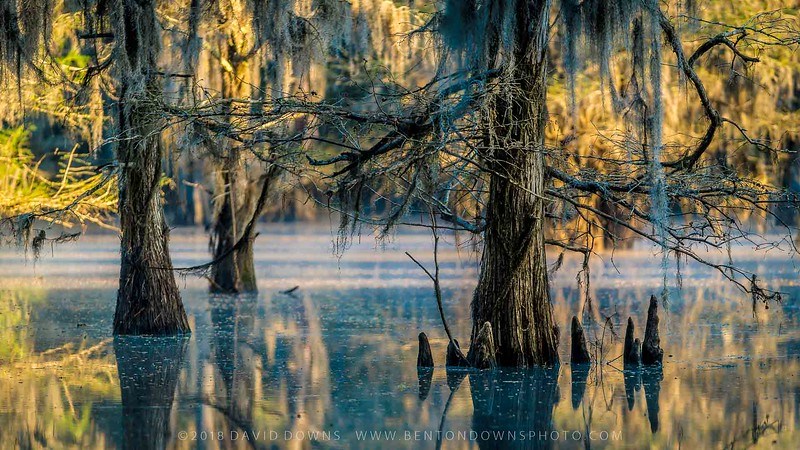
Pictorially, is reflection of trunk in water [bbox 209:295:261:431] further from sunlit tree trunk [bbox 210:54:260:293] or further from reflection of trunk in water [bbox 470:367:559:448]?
reflection of trunk in water [bbox 470:367:559:448]

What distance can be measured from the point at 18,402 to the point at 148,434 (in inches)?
68.6

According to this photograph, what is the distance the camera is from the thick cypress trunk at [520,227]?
429 inches

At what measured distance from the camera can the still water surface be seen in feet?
27.7

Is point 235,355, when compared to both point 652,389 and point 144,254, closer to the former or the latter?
point 144,254

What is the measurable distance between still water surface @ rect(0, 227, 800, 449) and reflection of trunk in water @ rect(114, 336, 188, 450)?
0.03 m

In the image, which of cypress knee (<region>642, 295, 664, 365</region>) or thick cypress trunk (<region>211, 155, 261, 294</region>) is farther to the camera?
thick cypress trunk (<region>211, 155, 261, 294</region>)

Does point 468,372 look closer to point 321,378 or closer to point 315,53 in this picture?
point 321,378

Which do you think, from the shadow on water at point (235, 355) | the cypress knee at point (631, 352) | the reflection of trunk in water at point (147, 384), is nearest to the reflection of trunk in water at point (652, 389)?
the cypress knee at point (631, 352)

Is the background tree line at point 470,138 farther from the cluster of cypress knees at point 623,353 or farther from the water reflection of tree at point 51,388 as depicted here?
the water reflection of tree at point 51,388

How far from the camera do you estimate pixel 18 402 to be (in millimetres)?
9633

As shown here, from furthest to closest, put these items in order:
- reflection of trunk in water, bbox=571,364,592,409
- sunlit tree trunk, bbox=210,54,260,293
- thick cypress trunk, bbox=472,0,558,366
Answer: sunlit tree trunk, bbox=210,54,260,293 → thick cypress trunk, bbox=472,0,558,366 → reflection of trunk in water, bbox=571,364,592,409

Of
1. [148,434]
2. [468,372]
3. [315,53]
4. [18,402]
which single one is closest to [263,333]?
[315,53]

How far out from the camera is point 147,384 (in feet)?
35.1

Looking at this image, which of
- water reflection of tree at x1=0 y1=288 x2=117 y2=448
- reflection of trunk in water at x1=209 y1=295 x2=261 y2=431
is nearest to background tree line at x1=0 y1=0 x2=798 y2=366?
reflection of trunk in water at x1=209 y1=295 x2=261 y2=431
